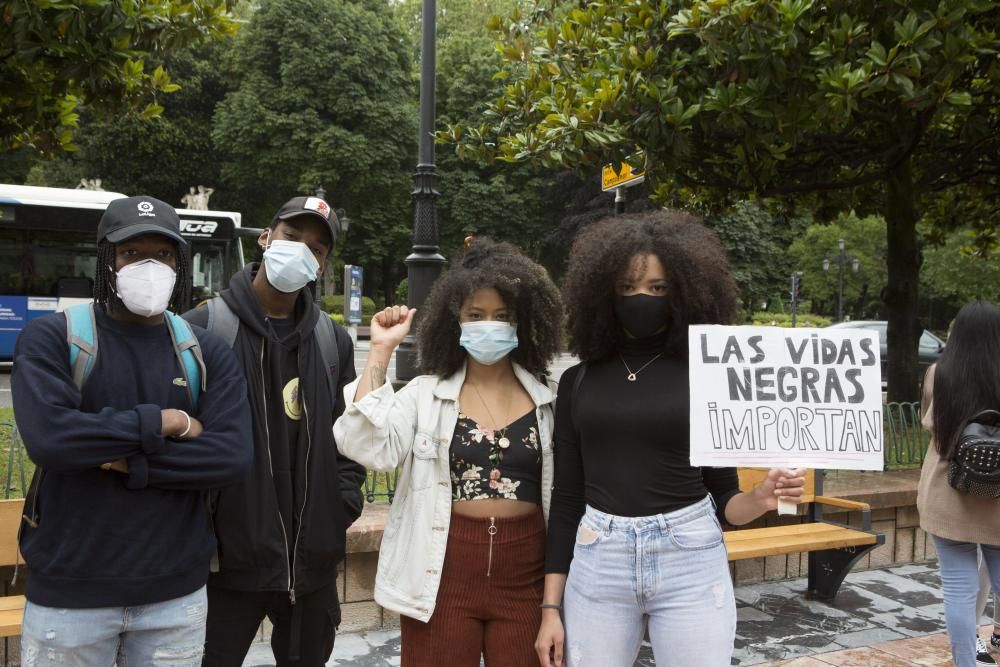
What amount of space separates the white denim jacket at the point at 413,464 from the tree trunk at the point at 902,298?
6.64 meters

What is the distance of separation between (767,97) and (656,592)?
434 cm

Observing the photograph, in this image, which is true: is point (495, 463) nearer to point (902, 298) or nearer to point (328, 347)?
point (328, 347)

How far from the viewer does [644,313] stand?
8.09 feet

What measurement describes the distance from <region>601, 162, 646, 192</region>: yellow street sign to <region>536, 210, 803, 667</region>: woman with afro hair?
359 cm

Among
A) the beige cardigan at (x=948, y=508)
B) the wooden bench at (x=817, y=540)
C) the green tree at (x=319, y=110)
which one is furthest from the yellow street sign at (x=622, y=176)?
the green tree at (x=319, y=110)

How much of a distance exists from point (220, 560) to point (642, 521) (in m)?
1.26

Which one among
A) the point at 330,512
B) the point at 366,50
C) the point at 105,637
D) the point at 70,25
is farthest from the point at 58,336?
the point at 366,50

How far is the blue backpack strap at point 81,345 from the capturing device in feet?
7.38

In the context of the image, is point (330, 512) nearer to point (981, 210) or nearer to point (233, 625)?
point (233, 625)

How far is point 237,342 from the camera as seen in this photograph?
269cm

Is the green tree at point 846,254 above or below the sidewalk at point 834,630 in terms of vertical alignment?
above

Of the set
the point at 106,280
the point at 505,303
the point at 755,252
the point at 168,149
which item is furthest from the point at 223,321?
the point at 168,149

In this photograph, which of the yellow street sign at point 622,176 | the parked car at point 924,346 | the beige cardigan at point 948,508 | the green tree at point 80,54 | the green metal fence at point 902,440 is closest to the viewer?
the beige cardigan at point 948,508

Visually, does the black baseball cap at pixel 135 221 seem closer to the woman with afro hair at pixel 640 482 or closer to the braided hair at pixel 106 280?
the braided hair at pixel 106 280
